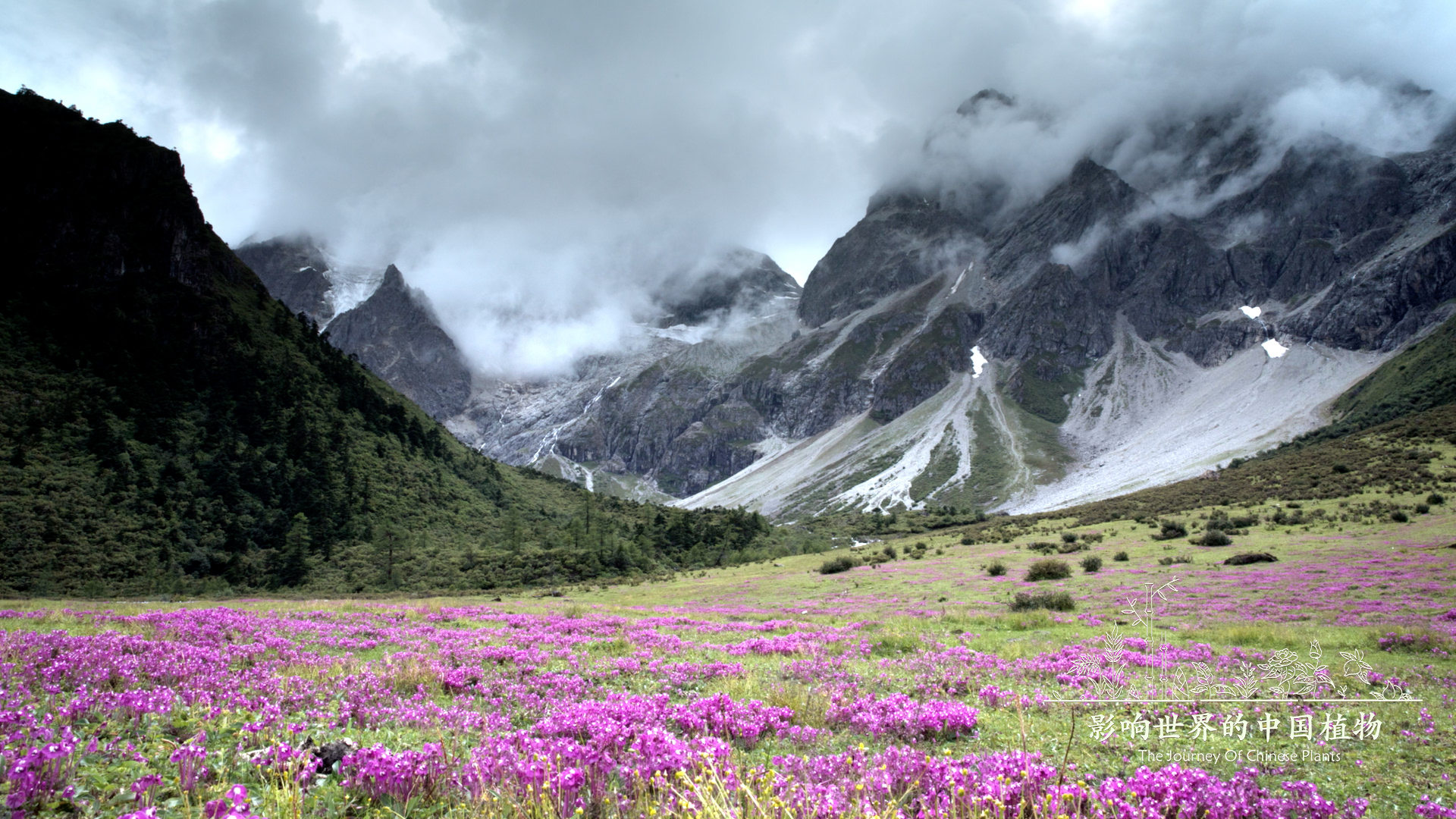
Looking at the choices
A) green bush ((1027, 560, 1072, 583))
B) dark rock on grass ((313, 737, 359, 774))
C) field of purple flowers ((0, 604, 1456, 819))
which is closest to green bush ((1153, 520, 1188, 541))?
green bush ((1027, 560, 1072, 583))

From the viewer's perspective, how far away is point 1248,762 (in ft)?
22.1

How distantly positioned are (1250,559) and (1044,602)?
689 inches

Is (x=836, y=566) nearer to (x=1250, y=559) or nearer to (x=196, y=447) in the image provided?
(x=1250, y=559)

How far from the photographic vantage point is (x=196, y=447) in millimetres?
67438

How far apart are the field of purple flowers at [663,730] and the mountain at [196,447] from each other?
47643 mm

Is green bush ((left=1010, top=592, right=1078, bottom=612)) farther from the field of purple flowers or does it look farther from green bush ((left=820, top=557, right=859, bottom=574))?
green bush ((left=820, top=557, right=859, bottom=574))

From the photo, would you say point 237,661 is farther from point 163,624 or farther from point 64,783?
point 64,783

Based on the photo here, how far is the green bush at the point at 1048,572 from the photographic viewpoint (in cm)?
3228

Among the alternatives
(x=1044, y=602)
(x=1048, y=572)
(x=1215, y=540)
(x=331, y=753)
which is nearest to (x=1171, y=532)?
(x=1215, y=540)

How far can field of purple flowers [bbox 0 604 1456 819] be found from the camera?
4793 millimetres

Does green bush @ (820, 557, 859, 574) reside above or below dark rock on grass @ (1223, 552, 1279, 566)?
below

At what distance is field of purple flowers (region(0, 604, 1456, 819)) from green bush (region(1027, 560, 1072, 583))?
58.8 ft

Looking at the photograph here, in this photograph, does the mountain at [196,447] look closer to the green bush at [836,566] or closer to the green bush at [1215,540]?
the green bush at [836,566]

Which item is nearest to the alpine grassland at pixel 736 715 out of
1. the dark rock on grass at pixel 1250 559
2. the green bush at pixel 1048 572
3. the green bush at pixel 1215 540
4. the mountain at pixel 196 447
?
the dark rock on grass at pixel 1250 559
